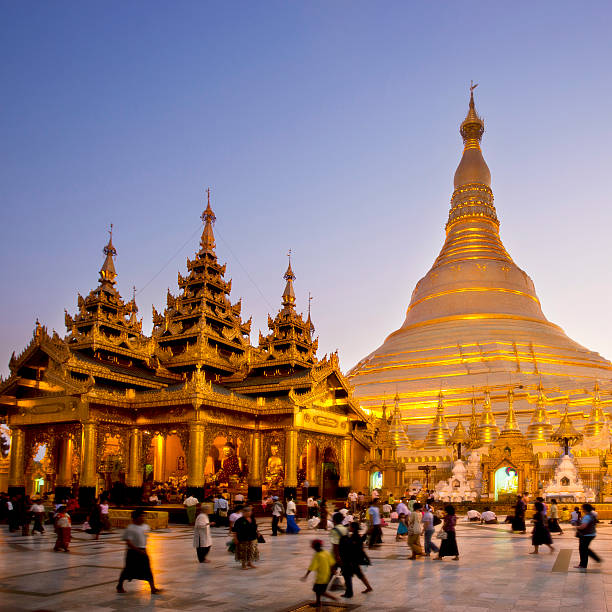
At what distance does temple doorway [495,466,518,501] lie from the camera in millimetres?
31500

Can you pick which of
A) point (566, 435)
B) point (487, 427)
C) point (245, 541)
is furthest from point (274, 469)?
point (245, 541)

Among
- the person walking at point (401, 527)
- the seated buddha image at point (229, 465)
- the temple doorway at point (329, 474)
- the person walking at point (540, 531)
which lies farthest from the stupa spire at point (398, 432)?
the person walking at point (540, 531)

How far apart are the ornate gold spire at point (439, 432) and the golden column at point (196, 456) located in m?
15.7

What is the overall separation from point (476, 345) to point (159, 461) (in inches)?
998

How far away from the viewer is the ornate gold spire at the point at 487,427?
36.5 metres

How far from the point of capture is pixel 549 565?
1320 centimetres

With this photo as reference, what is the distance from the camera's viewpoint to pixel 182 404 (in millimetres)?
26594

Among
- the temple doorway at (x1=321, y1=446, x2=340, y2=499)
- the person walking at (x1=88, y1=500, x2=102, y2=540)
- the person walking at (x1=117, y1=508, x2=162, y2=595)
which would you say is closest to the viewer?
the person walking at (x1=117, y1=508, x2=162, y2=595)

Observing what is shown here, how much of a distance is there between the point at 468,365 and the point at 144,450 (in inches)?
985

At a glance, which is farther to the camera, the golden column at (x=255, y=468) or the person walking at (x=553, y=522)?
the golden column at (x=255, y=468)

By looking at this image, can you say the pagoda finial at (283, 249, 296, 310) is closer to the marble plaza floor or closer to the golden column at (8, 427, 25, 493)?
the golden column at (8, 427, 25, 493)

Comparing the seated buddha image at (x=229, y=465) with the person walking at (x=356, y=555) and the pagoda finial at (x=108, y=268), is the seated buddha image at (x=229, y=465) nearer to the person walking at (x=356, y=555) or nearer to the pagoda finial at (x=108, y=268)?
the pagoda finial at (x=108, y=268)

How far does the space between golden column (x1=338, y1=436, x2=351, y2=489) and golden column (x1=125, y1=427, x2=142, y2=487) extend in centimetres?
958

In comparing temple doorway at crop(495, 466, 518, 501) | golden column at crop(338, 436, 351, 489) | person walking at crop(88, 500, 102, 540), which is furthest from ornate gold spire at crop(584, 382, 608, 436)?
person walking at crop(88, 500, 102, 540)
